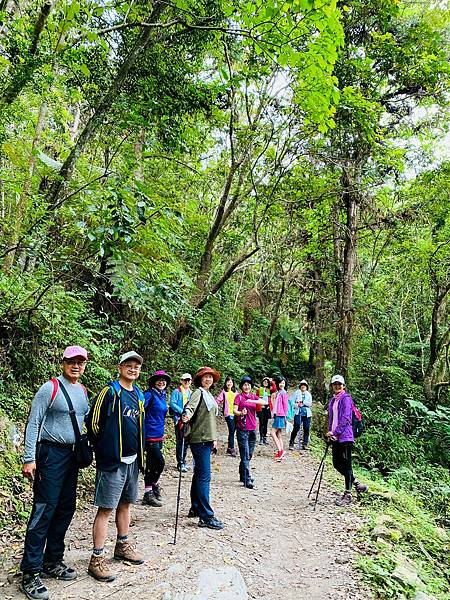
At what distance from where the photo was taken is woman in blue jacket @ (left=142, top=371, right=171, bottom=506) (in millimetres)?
6590

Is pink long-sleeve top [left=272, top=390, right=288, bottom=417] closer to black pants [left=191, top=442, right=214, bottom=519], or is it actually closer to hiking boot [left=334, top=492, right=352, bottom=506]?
→ hiking boot [left=334, top=492, right=352, bottom=506]

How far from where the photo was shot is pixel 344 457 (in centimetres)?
722

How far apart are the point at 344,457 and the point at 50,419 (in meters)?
5.04

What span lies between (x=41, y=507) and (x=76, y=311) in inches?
184

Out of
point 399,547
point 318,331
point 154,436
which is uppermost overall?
point 318,331

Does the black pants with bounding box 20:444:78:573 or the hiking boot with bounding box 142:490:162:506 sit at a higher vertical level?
the black pants with bounding box 20:444:78:573

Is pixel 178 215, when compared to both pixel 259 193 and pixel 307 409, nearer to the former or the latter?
pixel 307 409

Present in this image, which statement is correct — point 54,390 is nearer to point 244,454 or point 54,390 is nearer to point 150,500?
point 150,500

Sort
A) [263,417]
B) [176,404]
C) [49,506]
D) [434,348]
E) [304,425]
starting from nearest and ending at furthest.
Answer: [49,506] < [176,404] < [304,425] < [263,417] < [434,348]

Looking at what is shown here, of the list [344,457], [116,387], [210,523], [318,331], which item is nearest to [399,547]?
[344,457]

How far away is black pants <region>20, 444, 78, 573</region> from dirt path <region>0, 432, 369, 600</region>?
27 centimetres

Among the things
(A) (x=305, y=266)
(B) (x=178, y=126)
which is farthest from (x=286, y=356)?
(B) (x=178, y=126)

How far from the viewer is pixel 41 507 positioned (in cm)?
376

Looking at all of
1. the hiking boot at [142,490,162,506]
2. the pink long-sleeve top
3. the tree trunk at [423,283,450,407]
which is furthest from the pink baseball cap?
the tree trunk at [423,283,450,407]
